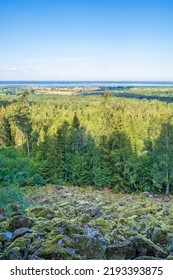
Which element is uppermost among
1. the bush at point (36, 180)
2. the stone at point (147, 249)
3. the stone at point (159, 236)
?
the stone at point (147, 249)

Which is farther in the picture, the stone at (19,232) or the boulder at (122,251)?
the stone at (19,232)

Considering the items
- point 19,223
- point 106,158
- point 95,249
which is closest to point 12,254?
point 95,249

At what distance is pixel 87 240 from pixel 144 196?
11.7 m

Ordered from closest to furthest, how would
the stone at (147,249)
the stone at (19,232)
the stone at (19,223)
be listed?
1. the stone at (147,249)
2. the stone at (19,232)
3. the stone at (19,223)

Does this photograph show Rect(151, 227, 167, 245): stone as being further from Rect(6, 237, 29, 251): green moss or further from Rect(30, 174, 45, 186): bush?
Rect(30, 174, 45, 186): bush

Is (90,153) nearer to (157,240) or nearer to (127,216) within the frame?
(127,216)

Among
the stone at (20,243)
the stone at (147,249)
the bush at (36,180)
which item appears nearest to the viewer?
the stone at (147,249)

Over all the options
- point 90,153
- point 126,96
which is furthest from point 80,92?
point 90,153

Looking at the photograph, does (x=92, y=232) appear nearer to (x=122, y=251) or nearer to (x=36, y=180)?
A: (x=122, y=251)

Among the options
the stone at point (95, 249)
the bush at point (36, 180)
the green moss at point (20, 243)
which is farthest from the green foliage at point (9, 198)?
the bush at point (36, 180)

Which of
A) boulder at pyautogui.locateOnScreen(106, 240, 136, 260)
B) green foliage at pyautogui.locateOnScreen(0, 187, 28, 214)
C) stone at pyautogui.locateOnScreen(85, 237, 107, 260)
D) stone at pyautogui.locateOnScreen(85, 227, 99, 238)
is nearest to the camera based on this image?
stone at pyautogui.locateOnScreen(85, 237, 107, 260)

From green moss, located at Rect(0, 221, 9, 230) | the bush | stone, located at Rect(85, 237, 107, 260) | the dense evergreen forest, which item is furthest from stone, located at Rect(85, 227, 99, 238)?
the bush

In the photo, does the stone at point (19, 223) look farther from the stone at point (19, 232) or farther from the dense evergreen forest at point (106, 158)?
the dense evergreen forest at point (106, 158)
